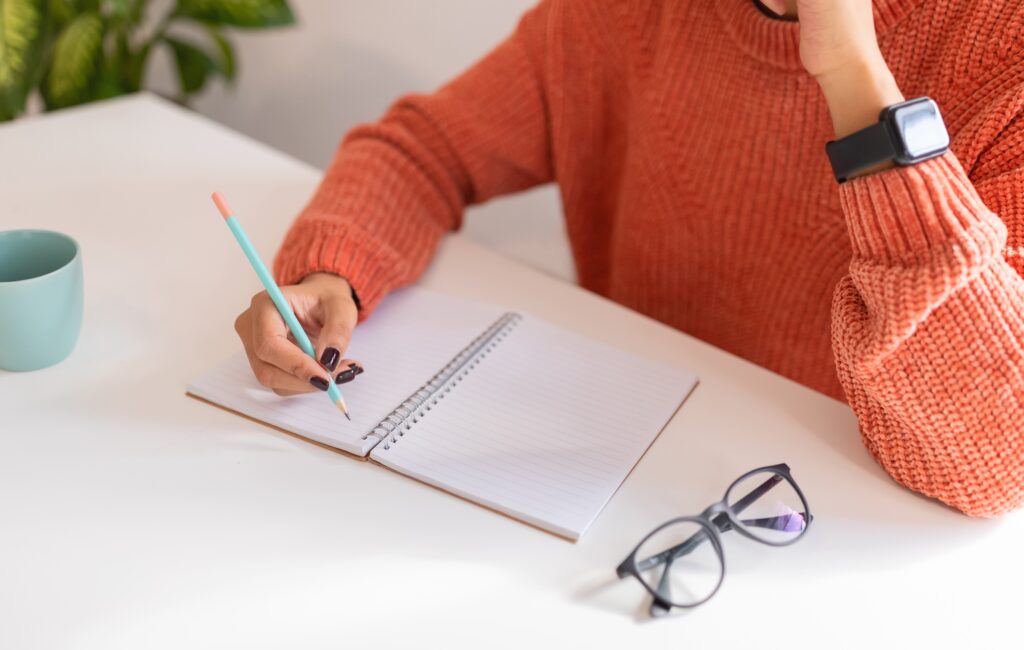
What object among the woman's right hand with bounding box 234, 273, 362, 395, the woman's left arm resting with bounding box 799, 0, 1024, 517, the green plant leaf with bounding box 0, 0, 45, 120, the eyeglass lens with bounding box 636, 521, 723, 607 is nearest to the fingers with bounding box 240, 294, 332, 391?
the woman's right hand with bounding box 234, 273, 362, 395

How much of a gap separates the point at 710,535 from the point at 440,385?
10.0 inches

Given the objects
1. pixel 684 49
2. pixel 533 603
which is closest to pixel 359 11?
pixel 684 49

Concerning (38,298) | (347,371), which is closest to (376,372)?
(347,371)

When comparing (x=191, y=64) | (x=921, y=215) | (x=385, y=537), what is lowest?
(x=191, y=64)

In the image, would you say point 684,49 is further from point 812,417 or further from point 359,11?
point 359,11

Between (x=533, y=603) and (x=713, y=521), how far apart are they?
14cm

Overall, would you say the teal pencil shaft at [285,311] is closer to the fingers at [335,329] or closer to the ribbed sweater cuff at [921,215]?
the fingers at [335,329]

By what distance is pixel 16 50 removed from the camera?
5.17 ft

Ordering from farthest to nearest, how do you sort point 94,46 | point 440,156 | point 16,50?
point 94,46
point 16,50
point 440,156

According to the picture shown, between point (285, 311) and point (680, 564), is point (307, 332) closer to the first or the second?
point (285, 311)

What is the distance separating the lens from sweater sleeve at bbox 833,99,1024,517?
24.1 inches

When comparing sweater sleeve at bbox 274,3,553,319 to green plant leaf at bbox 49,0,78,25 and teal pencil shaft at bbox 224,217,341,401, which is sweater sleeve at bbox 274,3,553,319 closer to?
teal pencil shaft at bbox 224,217,341,401

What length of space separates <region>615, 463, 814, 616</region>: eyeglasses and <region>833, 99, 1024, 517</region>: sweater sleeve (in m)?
0.09

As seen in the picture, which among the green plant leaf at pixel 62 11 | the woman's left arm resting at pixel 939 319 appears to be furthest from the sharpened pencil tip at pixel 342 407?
the green plant leaf at pixel 62 11
